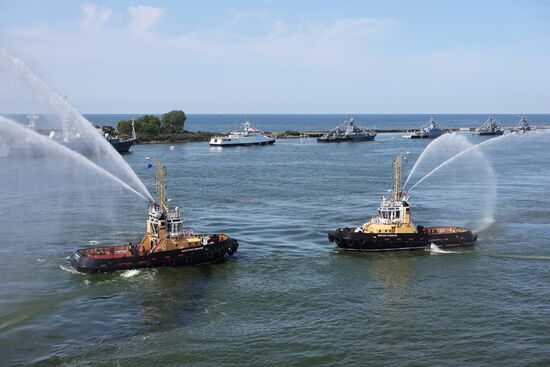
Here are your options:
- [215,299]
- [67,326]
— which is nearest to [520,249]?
[215,299]

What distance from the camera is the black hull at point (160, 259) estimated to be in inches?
1800

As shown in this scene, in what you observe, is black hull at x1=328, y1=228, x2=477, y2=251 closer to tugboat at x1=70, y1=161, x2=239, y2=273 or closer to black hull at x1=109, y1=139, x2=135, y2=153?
tugboat at x1=70, y1=161, x2=239, y2=273

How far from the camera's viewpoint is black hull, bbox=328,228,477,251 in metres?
53.7

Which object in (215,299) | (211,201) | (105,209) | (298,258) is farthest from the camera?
(211,201)

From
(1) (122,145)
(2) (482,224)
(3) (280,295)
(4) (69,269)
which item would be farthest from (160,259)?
(1) (122,145)

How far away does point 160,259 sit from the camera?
47594 mm

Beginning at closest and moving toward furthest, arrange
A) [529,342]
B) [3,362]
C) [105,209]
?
[3,362] < [529,342] < [105,209]

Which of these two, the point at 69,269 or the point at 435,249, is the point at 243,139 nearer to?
→ the point at 435,249

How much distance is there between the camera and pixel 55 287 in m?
43.2

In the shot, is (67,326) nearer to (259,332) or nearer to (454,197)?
(259,332)

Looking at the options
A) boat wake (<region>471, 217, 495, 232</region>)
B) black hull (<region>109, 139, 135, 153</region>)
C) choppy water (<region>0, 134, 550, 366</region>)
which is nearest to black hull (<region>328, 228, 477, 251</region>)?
choppy water (<region>0, 134, 550, 366</region>)

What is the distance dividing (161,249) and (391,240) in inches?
802

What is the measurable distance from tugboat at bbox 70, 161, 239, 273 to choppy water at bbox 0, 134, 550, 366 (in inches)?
Answer: 37.3

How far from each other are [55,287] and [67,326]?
7.50 metres
